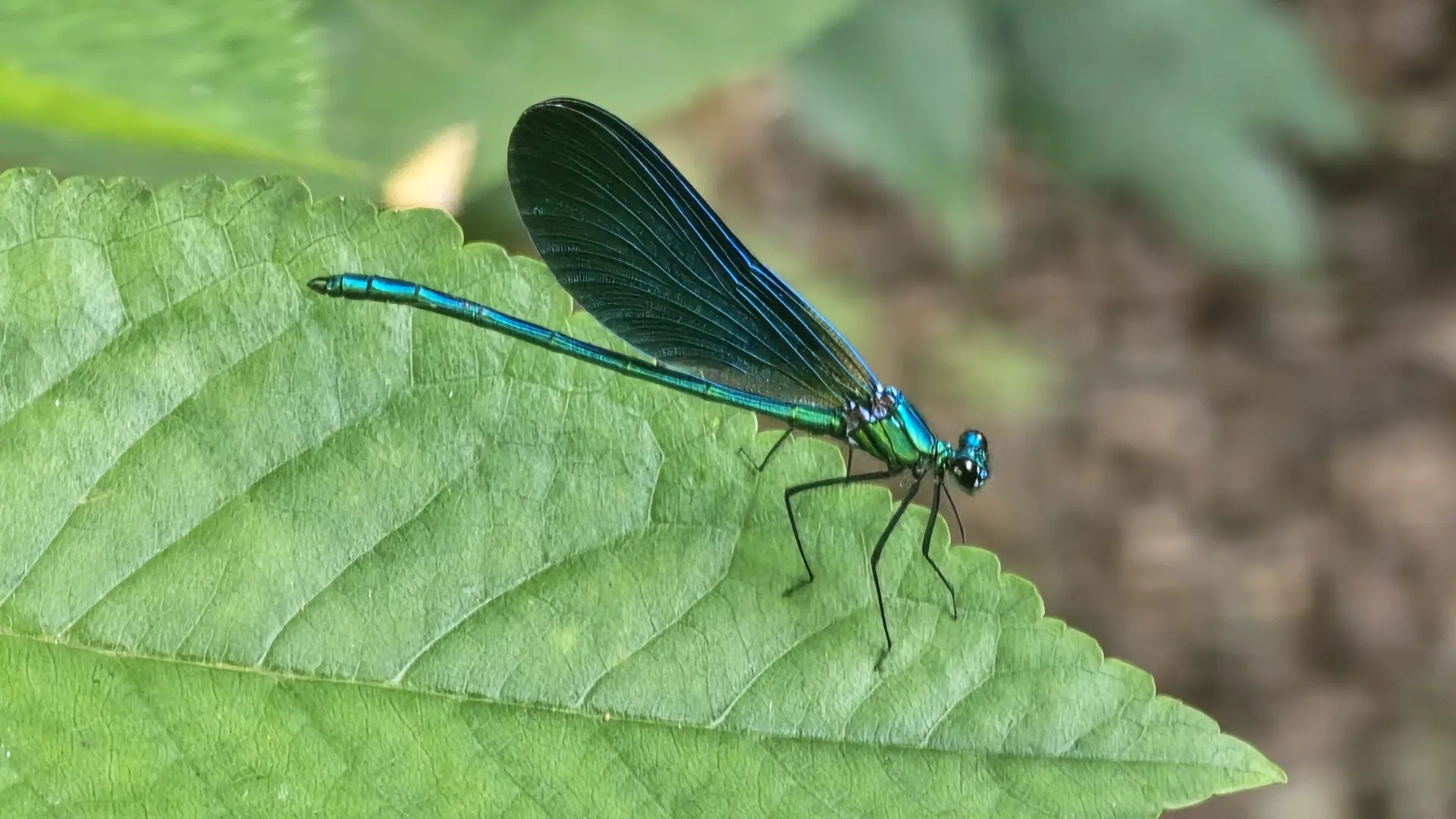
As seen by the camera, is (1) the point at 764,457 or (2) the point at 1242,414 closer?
(1) the point at 764,457

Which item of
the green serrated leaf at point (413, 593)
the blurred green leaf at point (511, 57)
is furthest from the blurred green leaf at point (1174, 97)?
the green serrated leaf at point (413, 593)

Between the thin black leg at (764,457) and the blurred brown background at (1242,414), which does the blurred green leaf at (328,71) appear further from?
the blurred brown background at (1242,414)

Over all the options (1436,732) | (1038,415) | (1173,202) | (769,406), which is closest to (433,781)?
(769,406)

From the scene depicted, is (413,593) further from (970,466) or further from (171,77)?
(970,466)

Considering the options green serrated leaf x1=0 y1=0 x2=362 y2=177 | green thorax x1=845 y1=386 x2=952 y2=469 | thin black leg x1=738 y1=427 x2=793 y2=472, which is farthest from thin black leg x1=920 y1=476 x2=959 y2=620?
green thorax x1=845 y1=386 x2=952 y2=469

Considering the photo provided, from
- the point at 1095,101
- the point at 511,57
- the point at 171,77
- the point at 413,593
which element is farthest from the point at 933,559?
the point at 1095,101

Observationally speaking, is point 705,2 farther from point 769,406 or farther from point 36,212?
point 36,212
